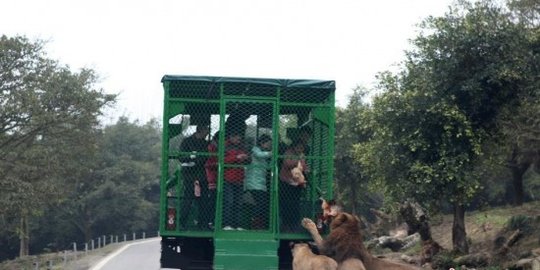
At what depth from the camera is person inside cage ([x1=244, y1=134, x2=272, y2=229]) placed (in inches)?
504

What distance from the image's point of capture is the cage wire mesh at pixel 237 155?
12758 mm

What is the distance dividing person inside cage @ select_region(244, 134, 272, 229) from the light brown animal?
1245 millimetres

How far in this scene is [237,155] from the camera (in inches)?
507

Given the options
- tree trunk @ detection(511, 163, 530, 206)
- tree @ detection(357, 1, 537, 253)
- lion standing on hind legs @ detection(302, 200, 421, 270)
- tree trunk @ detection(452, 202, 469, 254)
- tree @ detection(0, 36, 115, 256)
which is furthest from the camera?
tree @ detection(0, 36, 115, 256)

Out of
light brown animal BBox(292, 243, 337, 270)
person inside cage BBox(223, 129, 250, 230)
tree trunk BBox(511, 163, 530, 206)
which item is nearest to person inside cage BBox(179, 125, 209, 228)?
person inside cage BBox(223, 129, 250, 230)

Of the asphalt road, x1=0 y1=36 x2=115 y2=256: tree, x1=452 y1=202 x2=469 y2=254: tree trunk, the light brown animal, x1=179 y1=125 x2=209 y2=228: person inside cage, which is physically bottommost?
the asphalt road

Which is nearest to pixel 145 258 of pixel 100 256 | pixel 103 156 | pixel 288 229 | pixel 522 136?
pixel 100 256

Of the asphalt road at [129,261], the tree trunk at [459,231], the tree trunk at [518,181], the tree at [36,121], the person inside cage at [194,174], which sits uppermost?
the tree at [36,121]

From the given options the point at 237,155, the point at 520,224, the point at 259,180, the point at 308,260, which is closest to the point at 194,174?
the point at 237,155

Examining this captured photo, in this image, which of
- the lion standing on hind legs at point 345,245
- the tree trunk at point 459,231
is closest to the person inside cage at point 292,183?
the lion standing on hind legs at point 345,245

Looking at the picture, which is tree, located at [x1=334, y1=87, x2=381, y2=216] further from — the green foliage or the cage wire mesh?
the cage wire mesh

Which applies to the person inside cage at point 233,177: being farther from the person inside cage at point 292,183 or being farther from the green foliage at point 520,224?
the green foliage at point 520,224

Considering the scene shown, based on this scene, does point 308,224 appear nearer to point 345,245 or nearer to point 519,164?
point 345,245

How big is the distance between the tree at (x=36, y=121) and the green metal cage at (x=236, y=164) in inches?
945
